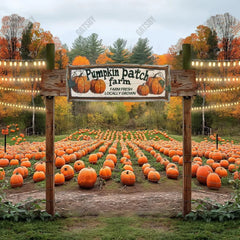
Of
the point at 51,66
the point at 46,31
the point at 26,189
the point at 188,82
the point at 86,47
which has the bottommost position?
the point at 26,189

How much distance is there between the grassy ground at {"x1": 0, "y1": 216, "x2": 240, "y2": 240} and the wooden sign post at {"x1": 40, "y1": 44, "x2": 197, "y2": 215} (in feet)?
2.79

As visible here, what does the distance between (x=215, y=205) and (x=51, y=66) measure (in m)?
4.17

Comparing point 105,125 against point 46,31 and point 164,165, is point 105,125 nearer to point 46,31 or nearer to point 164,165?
point 46,31

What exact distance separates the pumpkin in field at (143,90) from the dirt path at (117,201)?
7.73 feet

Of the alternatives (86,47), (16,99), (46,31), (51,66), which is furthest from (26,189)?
(86,47)

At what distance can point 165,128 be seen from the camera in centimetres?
3039

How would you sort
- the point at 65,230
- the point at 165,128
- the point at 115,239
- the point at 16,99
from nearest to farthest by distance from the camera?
1. the point at 115,239
2. the point at 65,230
3. the point at 16,99
4. the point at 165,128

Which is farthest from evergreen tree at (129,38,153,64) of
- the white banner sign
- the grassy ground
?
the grassy ground

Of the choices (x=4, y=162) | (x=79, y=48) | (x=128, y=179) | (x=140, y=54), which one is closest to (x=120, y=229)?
(x=128, y=179)

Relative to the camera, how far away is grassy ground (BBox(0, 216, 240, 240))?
4137 millimetres

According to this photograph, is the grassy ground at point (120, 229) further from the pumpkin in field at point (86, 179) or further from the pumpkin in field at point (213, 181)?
the pumpkin in field at point (213, 181)

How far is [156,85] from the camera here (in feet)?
17.1

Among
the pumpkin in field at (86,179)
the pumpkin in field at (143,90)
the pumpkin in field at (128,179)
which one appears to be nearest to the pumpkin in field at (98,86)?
the pumpkin in field at (143,90)

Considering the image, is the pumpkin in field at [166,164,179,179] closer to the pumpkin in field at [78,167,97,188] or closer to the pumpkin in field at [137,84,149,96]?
the pumpkin in field at [78,167,97,188]
